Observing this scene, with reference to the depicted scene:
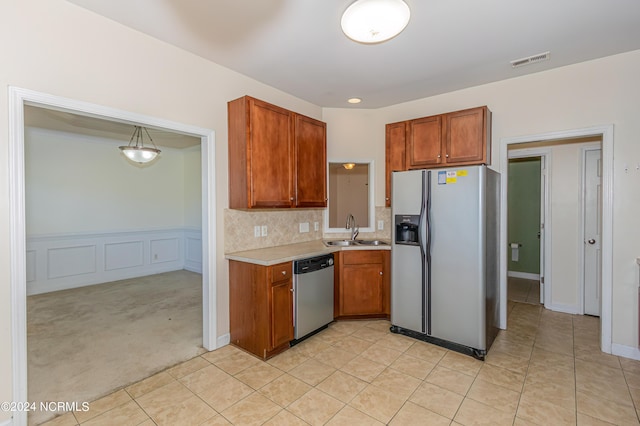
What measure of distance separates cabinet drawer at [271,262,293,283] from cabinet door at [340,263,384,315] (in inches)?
36.8

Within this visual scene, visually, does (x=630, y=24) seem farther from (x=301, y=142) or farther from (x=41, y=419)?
(x=41, y=419)

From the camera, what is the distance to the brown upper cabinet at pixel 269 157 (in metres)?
2.92

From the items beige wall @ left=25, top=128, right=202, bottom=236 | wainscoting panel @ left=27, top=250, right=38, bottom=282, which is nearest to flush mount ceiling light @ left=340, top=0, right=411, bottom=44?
beige wall @ left=25, top=128, right=202, bottom=236

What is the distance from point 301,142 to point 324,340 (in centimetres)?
222

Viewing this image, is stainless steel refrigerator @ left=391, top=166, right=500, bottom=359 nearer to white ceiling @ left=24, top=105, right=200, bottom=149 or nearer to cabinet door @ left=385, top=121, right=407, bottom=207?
cabinet door @ left=385, top=121, right=407, bottom=207

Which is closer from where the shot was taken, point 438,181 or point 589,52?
point 589,52

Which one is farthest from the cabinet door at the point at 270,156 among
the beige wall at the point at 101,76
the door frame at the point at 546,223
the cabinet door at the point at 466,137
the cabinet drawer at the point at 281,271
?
the door frame at the point at 546,223

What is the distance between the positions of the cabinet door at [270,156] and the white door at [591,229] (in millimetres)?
3846

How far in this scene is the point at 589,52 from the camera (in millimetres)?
2725

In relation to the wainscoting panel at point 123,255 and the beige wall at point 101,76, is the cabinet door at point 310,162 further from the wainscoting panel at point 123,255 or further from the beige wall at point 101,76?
the wainscoting panel at point 123,255

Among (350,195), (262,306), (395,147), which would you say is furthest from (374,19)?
(350,195)

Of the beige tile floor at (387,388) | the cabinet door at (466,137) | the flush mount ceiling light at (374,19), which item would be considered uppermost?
the flush mount ceiling light at (374,19)

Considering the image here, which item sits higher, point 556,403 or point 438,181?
point 438,181

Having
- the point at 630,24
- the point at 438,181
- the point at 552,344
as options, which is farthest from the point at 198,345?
the point at 630,24
